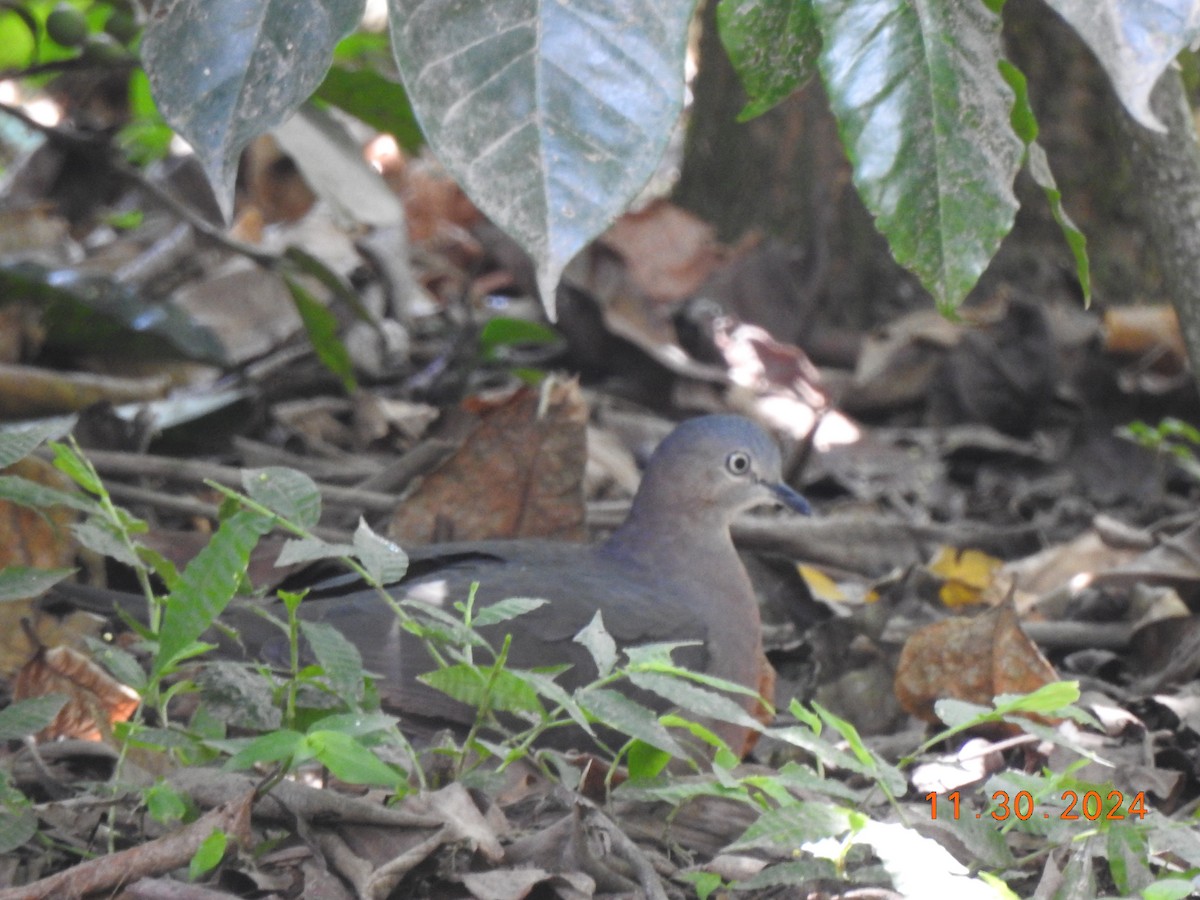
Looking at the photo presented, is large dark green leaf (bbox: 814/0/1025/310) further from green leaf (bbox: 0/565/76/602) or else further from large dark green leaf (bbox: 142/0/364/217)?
green leaf (bbox: 0/565/76/602)

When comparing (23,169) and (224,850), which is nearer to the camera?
(224,850)

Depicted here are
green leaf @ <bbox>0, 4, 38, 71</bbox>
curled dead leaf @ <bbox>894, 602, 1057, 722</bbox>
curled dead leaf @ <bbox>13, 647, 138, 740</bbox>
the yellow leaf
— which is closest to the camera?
curled dead leaf @ <bbox>13, 647, 138, 740</bbox>

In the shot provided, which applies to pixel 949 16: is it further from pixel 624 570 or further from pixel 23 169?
pixel 23 169

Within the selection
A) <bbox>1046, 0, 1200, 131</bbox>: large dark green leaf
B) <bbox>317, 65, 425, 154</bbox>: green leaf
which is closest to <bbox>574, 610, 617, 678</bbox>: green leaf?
<bbox>1046, 0, 1200, 131</bbox>: large dark green leaf

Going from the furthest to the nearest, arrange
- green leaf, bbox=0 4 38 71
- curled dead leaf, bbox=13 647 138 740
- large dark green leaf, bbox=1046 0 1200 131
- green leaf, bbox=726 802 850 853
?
green leaf, bbox=0 4 38 71
curled dead leaf, bbox=13 647 138 740
green leaf, bbox=726 802 850 853
large dark green leaf, bbox=1046 0 1200 131

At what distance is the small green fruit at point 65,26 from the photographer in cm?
287

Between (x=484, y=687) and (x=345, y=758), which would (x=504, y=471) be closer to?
(x=484, y=687)

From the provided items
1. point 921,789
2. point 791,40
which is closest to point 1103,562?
point 921,789

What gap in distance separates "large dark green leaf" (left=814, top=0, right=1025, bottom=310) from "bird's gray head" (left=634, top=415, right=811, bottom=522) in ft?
5.35

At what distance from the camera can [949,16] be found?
1.46 meters

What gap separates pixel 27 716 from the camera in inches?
69.3

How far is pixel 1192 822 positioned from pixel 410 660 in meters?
1.23

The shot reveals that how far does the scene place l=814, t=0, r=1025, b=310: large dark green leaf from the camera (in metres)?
1.43

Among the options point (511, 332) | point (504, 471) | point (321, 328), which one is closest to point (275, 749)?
point (504, 471)
